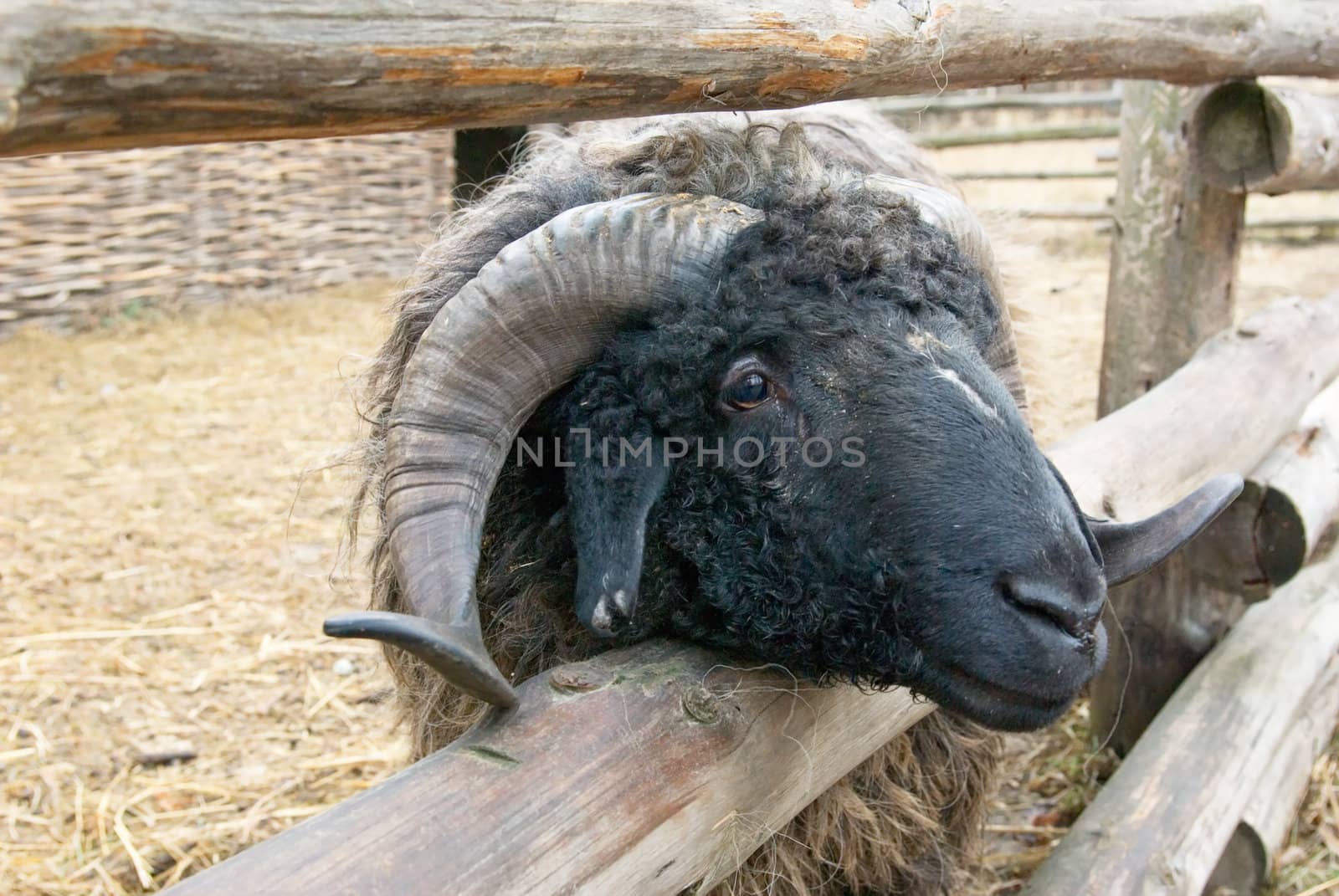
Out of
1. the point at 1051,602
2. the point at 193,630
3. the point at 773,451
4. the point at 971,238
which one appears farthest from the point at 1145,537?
the point at 193,630

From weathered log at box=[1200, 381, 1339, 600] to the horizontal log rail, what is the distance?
1810 millimetres

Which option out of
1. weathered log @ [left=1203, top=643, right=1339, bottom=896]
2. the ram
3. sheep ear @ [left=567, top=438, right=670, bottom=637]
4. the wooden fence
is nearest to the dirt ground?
weathered log @ [left=1203, top=643, right=1339, bottom=896]

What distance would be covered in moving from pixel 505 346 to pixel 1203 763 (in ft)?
8.26

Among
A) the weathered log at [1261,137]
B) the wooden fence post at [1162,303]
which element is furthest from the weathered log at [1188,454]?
the weathered log at [1261,137]

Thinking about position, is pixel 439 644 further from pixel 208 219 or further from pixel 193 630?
pixel 208 219

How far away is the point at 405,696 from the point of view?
3.01 meters

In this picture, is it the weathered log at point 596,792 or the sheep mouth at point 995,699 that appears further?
the sheep mouth at point 995,699

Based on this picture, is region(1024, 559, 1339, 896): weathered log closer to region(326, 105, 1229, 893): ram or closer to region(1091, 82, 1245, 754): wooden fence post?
region(1091, 82, 1245, 754): wooden fence post

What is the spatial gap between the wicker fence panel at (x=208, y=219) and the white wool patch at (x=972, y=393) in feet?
27.6

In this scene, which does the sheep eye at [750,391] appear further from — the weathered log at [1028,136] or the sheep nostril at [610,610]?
the weathered log at [1028,136]

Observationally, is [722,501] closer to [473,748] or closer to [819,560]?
[819,560]

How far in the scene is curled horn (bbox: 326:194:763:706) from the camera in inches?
83.6

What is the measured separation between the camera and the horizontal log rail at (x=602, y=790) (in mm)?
1573

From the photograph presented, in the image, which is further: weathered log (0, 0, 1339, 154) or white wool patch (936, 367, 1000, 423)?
white wool patch (936, 367, 1000, 423)
